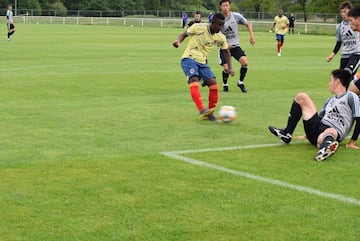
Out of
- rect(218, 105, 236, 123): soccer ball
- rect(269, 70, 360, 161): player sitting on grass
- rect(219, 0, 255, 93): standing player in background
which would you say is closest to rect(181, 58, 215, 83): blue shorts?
rect(218, 105, 236, 123): soccer ball

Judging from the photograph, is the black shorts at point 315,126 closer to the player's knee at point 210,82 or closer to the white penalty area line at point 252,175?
the white penalty area line at point 252,175

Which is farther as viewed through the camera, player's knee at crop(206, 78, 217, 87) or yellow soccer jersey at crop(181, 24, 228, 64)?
yellow soccer jersey at crop(181, 24, 228, 64)

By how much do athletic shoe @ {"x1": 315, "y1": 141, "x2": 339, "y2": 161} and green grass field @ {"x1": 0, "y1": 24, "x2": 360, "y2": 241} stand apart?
4.1 inches

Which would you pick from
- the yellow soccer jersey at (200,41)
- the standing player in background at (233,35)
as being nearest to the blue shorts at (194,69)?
the yellow soccer jersey at (200,41)

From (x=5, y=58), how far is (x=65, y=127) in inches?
662

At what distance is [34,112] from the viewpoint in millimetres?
12625

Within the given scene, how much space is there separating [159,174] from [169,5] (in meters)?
130

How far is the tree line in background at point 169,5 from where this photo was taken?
363ft

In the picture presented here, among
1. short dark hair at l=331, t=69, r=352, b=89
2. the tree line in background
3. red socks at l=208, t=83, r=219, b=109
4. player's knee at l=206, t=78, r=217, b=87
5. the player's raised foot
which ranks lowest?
the player's raised foot

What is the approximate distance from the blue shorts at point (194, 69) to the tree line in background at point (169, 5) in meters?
95.6

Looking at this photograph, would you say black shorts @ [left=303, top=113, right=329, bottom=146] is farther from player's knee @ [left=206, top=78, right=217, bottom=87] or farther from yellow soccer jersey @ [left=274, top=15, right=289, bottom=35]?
yellow soccer jersey @ [left=274, top=15, right=289, bottom=35]

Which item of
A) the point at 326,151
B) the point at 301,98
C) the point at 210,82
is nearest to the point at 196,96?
the point at 210,82

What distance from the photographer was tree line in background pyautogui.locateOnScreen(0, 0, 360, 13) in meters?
111

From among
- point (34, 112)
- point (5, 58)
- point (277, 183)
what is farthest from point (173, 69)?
point (277, 183)
